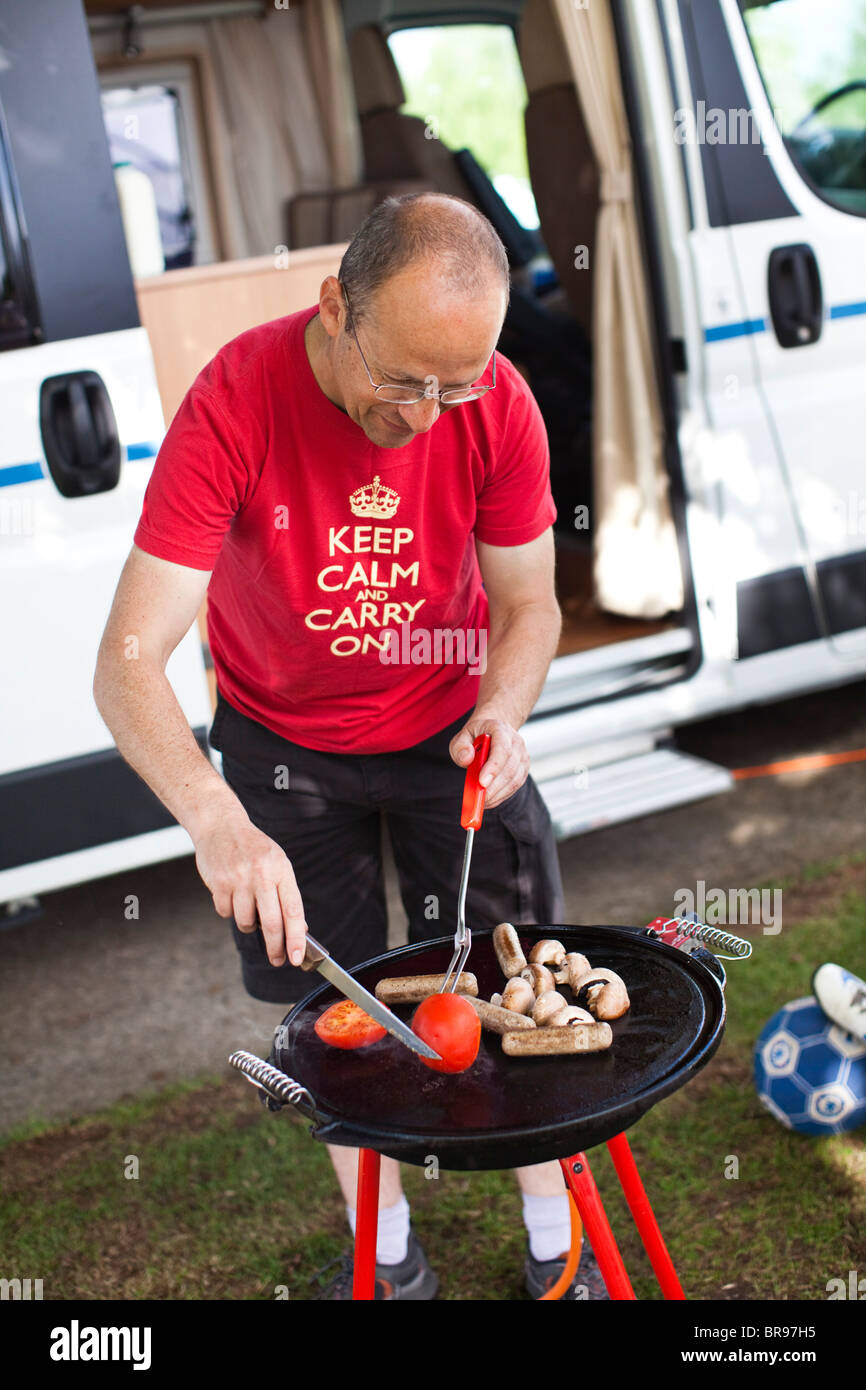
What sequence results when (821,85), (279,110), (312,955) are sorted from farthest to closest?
(279,110) < (821,85) < (312,955)

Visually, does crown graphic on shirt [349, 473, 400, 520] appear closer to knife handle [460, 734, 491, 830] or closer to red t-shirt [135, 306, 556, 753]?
red t-shirt [135, 306, 556, 753]

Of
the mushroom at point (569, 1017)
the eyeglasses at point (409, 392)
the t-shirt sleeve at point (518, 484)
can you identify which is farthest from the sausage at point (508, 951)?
the eyeglasses at point (409, 392)

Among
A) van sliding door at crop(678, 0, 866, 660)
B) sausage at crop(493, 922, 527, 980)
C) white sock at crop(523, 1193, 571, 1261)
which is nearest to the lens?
sausage at crop(493, 922, 527, 980)

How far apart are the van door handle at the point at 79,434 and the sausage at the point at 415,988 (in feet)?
5.20

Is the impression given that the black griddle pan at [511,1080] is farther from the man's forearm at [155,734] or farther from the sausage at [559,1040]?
the man's forearm at [155,734]

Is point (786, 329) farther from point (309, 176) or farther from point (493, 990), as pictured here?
point (309, 176)

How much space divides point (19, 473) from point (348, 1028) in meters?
1.71

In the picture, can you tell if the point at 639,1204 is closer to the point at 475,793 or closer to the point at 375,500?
the point at 475,793

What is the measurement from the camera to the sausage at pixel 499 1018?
66.7 inches

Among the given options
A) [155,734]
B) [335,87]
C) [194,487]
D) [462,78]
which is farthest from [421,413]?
[462,78]

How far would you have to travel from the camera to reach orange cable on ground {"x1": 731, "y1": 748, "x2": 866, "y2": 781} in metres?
4.41

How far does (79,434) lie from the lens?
2.87m

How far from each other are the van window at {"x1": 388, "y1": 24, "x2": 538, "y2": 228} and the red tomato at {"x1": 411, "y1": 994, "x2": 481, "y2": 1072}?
14.0 ft

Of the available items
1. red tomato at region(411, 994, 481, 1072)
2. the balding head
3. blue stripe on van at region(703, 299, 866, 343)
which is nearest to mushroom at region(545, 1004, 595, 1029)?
red tomato at region(411, 994, 481, 1072)
